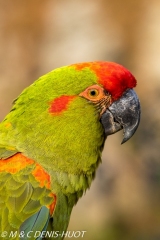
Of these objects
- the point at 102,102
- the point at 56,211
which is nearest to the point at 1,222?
the point at 56,211

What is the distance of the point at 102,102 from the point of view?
208 cm

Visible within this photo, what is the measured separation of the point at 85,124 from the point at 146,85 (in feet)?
11.9

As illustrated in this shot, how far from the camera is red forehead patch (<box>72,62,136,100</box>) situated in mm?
2033

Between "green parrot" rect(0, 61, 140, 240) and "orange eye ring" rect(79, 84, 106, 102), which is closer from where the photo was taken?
"green parrot" rect(0, 61, 140, 240)

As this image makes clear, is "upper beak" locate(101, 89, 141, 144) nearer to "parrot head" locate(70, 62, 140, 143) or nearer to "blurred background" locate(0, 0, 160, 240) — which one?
"parrot head" locate(70, 62, 140, 143)

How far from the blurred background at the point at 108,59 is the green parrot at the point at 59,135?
9.99 ft

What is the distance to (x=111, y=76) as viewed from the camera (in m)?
2.04

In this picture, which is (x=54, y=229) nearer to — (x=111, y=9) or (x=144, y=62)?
(x=144, y=62)

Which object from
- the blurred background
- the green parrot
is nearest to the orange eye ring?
the green parrot

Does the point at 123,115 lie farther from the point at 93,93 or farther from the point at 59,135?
the point at 59,135

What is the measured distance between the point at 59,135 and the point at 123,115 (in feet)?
1.15

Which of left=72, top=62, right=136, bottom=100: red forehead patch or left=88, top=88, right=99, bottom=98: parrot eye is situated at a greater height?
left=72, top=62, right=136, bottom=100: red forehead patch

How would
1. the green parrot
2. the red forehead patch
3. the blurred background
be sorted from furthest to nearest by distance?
the blurred background < the red forehead patch < the green parrot

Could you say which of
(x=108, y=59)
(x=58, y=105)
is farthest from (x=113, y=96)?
(x=108, y=59)
